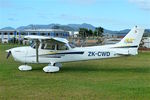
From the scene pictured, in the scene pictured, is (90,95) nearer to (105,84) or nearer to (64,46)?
(105,84)

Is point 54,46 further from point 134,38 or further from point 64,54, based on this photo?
point 134,38

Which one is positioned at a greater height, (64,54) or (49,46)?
(49,46)

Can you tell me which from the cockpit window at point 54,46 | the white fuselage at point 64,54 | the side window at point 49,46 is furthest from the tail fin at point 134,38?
the side window at point 49,46

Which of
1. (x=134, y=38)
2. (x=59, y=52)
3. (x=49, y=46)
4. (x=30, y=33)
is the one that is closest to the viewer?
(x=59, y=52)

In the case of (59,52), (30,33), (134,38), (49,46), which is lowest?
(59,52)

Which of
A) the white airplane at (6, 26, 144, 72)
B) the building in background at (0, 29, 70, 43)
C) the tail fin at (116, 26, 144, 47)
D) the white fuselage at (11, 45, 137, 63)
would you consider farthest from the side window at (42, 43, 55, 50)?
the building in background at (0, 29, 70, 43)

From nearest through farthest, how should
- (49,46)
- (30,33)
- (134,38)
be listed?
(49,46) < (134,38) < (30,33)

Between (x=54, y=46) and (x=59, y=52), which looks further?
(x=54, y=46)

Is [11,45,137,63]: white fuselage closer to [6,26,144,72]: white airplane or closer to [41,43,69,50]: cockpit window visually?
[6,26,144,72]: white airplane

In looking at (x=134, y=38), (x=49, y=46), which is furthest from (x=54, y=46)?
(x=134, y=38)

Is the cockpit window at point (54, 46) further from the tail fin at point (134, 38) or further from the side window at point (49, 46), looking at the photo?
the tail fin at point (134, 38)

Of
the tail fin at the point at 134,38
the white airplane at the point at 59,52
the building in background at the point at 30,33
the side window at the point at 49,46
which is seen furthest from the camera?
the building in background at the point at 30,33

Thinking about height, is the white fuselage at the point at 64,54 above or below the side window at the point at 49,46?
below

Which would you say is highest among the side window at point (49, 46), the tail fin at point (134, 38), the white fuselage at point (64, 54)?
the tail fin at point (134, 38)
